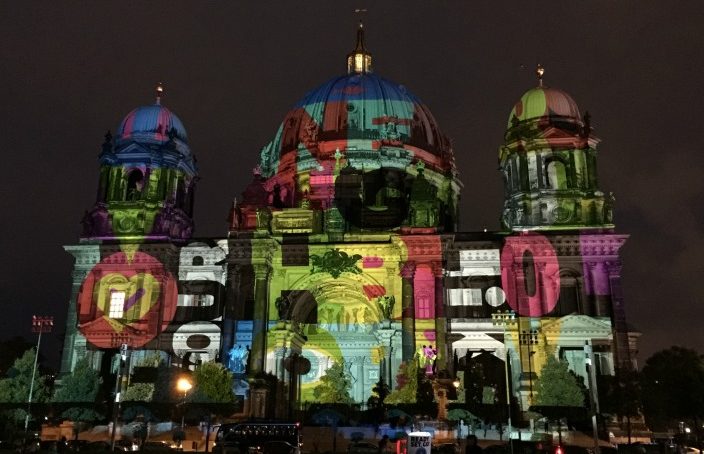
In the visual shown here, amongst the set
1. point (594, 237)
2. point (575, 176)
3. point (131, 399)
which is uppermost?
point (575, 176)

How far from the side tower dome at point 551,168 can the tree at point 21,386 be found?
4106 cm

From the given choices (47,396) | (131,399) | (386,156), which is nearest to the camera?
(131,399)

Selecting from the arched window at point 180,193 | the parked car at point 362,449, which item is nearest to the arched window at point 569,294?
the parked car at point 362,449

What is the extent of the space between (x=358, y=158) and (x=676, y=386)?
33819mm

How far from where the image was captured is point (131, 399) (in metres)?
48.0

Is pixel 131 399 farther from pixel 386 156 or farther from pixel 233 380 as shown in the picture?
pixel 386 156

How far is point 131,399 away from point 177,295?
13103 millimetres

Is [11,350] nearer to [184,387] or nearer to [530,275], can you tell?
[184,387]

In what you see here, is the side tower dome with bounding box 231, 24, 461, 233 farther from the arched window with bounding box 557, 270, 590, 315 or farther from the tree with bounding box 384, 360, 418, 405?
the tree with bounding box 384, 360, 418, 405

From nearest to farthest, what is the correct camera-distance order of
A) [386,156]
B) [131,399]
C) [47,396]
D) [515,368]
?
[131,399] < [515,368] < [47,396] < [386,156]

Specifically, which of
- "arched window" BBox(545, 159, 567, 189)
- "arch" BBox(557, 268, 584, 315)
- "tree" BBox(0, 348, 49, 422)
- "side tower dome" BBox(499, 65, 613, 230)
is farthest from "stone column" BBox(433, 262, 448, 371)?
"tree" BBox(0, 348, 49, 422)

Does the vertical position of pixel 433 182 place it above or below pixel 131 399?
above

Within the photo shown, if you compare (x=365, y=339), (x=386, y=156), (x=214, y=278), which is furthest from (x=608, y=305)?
(x=214, y=278)

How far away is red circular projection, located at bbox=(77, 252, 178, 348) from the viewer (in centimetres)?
5759
